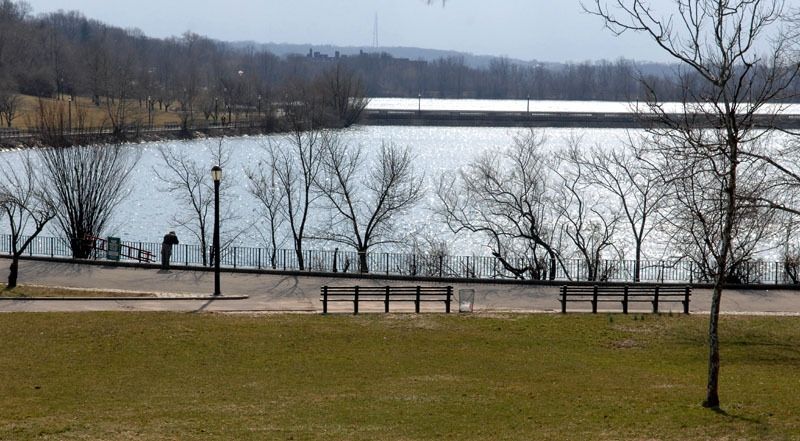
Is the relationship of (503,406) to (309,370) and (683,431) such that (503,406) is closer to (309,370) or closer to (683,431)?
(683,431)

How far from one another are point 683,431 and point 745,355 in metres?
8.33

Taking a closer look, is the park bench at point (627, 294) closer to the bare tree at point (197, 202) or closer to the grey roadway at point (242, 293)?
the grey roadway at point (242, 293)

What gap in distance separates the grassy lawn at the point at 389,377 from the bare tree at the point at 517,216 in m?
13.8

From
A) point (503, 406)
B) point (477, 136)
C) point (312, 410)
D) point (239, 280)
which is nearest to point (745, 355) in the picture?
point (503, 406)

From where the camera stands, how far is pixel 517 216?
183 feet

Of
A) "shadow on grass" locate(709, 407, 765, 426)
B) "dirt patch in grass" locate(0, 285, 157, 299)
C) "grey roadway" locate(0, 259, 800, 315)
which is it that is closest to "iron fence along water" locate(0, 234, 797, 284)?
"grey roadway" locate(0, 259, 800, 315)

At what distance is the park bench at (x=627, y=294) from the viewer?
2691 centimetres

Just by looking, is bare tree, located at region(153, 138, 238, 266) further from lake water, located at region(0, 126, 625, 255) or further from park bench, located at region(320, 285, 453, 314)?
park bench, located at region(320, 285, 453, 314)

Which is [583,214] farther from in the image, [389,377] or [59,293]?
[389,377]

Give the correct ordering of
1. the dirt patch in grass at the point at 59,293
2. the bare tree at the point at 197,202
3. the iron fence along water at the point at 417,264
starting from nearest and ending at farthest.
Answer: the dirt patch in grass at the point at 59,293 < the iron fence along water at the point at 417,264 < the bare tree at the point at 197,202

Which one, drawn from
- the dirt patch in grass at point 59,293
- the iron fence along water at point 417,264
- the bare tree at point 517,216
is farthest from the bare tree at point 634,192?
the dirt patch in grass at point 59,293

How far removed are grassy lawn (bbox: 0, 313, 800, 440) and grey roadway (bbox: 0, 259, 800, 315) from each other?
2.16 m

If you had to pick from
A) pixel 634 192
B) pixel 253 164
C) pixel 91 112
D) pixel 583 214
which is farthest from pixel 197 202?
pixel 91 112

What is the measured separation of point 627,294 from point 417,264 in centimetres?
1683
